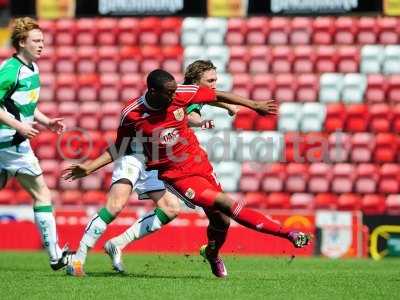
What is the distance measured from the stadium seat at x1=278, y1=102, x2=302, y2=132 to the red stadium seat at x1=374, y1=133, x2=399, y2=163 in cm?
136

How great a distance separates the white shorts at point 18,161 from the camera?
874 centimetres

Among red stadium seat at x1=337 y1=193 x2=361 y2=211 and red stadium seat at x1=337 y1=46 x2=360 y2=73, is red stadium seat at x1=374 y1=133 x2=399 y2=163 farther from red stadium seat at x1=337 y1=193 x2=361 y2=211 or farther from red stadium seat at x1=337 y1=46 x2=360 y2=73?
red stadium seat at x1=337 y1=46 x2=360 y2=73

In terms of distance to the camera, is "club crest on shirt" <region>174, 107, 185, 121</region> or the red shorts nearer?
the red shorts

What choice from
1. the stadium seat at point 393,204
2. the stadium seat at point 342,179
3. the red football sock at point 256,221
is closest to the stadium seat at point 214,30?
the stadium seat at point 342,179

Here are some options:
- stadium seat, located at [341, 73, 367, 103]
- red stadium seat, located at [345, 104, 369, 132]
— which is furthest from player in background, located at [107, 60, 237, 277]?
stadium seat, located at [341, 73, 367, 103]

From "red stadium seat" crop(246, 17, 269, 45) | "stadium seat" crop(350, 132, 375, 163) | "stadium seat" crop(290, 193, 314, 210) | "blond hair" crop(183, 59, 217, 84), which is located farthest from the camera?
"red stadium seat" crop(246, 17, 269, 45)

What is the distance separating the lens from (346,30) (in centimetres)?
1766

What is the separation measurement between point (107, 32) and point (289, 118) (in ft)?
12.4

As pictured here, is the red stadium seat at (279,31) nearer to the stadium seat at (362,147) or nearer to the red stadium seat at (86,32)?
the stadium seat at (362,147)

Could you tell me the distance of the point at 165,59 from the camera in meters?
17.8

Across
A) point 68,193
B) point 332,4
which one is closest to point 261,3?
point 332,4

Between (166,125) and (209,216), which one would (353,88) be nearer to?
(209,216)

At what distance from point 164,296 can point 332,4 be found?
34.8 ft

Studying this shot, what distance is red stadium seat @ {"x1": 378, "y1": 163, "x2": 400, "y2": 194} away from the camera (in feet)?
52.1
